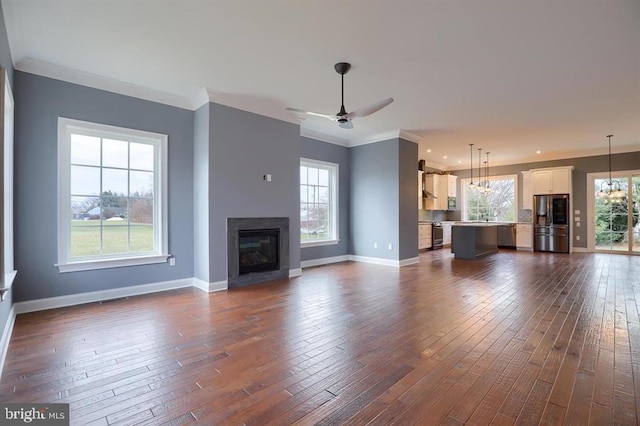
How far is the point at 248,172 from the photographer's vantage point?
490 cm

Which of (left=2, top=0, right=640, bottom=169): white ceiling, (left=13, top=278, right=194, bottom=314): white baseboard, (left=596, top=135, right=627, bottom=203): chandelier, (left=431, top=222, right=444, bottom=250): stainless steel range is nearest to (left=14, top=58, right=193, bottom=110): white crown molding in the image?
(left=2, top=0, right=640, bottom=169): white ceiling

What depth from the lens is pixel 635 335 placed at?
2.83 metres

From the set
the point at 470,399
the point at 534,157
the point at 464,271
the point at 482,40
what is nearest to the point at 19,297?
the point at 470,399

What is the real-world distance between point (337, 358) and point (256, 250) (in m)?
2.98

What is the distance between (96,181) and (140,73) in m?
1.54

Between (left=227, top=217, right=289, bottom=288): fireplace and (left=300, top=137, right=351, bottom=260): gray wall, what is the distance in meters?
1.25

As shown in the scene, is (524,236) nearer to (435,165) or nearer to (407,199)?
(435,165)

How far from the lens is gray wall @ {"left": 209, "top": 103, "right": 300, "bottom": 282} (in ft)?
14.8

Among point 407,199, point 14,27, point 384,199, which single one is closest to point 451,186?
point 407,199

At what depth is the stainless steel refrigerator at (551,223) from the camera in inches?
342

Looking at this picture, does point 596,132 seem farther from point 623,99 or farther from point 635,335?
point 635,335

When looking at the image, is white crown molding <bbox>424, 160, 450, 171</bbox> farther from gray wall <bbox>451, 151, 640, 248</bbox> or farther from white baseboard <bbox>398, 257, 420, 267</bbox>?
white baseboard <bbox>398, 257, 420, 267</bbox>

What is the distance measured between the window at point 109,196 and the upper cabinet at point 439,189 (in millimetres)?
7876

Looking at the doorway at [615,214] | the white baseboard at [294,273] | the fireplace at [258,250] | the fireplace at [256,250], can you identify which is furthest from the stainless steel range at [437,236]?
the fireplace at [258,250]
